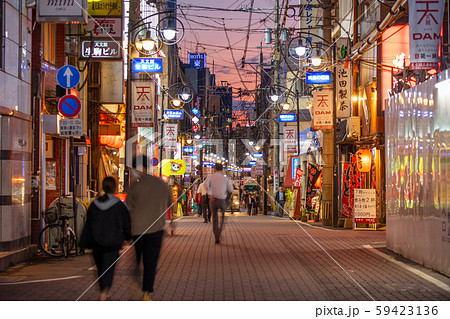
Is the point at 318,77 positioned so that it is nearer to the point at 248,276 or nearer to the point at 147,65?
the point at 147,65

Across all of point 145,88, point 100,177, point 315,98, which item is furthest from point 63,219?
point 315,98

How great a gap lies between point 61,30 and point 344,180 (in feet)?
46.7

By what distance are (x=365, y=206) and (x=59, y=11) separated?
46.2 ft

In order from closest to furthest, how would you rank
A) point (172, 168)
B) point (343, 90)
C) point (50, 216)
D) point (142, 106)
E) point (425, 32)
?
point (50, 216) → point (425, 32) → point (343, 90) → point (142, 106) → point (172, 168)

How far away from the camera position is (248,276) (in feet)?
36.2

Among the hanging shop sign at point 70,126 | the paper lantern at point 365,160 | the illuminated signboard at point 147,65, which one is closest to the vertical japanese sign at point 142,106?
the illuminated signboard at point 147,65

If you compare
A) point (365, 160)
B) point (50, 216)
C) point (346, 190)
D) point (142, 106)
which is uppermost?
point (142, 106)

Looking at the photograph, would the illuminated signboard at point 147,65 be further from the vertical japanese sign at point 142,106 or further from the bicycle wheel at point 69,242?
the bicycle wheel at point 69,242

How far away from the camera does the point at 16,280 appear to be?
1088cm

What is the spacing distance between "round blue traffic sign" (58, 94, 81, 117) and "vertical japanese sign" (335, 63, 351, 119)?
50.1 feet

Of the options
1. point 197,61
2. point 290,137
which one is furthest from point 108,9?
point 197,61

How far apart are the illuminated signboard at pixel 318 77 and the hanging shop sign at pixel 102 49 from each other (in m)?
10.1

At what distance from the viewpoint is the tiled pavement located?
30.1 ft

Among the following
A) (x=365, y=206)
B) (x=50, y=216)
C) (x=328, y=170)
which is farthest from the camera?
(x=328, y=170)
